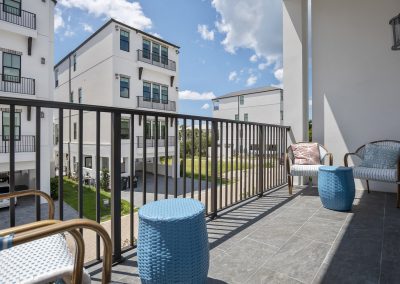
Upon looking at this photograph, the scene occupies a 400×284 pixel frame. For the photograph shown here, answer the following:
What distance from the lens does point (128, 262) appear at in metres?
1.71

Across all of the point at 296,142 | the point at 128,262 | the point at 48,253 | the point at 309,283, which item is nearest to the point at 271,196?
the point at 296,142

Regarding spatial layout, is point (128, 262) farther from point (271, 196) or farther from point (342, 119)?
point (342, 119)

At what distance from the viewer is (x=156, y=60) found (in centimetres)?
1461

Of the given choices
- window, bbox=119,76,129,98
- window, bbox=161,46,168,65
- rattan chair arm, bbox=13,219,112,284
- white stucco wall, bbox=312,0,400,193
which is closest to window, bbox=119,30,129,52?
window, bbox=119,76,129,98

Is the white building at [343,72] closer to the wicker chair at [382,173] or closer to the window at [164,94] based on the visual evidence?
the wicker chair at [382,173]

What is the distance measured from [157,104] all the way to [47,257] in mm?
14238

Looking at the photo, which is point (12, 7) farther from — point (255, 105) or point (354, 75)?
point (255, 105)

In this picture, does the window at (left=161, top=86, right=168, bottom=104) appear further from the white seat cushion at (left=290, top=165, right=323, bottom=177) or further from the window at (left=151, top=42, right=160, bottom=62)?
the white seat cushion at (left=290, top=165, right=323, bottom=177)

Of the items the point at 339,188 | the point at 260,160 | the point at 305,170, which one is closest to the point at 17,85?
the point at 260,160

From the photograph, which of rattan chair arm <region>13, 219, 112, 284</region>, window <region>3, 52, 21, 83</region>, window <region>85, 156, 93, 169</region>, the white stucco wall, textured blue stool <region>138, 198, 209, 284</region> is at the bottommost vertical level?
window <region>85, 156, 93, 169</region>

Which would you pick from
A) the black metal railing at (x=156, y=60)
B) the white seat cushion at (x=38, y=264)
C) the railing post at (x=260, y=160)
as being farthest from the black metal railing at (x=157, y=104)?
the white seat cushion at (x=38, y=264)

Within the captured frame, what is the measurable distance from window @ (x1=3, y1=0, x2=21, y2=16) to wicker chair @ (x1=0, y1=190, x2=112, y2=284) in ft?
39.1

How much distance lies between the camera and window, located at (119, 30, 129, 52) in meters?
12.9

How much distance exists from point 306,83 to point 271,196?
2297 mm
